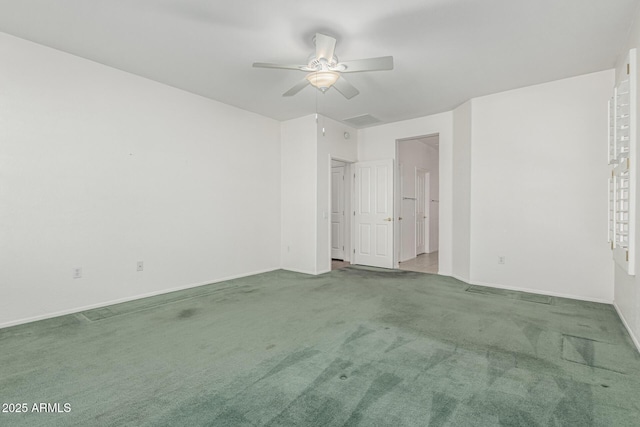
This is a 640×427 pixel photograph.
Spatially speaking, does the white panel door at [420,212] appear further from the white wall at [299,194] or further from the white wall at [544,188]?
the white wall at [299,194]

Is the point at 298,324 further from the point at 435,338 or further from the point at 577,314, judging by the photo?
the point at 577,314

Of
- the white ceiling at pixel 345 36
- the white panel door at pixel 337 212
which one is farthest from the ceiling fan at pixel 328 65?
the white panel door at pixel 337 212

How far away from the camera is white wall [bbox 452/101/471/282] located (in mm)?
4863

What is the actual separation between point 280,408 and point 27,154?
3.50m

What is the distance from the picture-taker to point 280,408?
1.80 meters

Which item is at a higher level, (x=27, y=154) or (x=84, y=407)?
(x=27, y=154)

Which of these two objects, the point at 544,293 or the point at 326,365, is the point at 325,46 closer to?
the point at 326,365

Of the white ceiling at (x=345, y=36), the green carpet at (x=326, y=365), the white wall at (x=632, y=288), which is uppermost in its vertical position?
the white ceiling at (x=345, y=36)

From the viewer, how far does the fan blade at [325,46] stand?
2.64 metres

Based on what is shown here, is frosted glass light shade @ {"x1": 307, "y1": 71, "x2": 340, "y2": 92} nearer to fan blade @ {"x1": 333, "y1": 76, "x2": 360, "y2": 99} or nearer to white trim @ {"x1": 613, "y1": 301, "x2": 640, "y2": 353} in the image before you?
fan blade @ {"x1": 333, "y1": 76, "x2": 360, "y2": 99}

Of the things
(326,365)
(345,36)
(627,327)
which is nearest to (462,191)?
(627,327)

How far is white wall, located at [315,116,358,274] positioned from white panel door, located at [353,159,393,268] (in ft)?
2.34

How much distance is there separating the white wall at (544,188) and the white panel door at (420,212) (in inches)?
114

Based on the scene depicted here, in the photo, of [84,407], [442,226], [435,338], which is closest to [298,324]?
[435,338]
